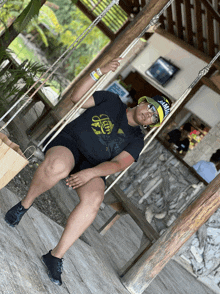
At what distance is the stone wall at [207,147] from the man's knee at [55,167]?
3885mm

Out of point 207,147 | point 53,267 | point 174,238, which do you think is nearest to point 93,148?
point 53,267

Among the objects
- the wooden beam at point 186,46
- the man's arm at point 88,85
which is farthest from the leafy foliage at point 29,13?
the wooden beam at point 186,46

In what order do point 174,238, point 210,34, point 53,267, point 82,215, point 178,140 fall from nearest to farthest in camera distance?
point 53,267 → point 82,215 → point 174,238 → point 210,34 → point 178,140

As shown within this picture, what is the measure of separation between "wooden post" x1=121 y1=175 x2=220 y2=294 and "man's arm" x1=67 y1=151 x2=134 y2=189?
632mm

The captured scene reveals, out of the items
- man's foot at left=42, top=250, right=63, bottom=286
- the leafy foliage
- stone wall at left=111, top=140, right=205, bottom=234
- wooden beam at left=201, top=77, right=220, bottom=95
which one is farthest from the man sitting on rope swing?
wooden beam at left=201, top=77, right=220, bottom=95

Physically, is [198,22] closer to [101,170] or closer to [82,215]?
[101,170]

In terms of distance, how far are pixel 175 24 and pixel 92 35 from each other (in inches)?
240

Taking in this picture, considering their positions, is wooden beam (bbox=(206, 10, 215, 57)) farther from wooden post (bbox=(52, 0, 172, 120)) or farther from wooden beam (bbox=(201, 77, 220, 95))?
wooden post (bbox=(52, 0, 172, 120))

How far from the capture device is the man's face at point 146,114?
5.76 ft

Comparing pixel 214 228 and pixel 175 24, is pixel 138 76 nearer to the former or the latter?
pixel 175 24

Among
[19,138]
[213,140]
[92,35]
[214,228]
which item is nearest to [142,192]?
[214,228]

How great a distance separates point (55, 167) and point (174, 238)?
3.45ft

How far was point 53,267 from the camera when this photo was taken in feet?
4.25

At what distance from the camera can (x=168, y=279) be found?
120 inches
